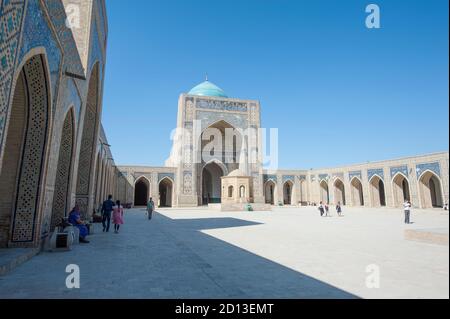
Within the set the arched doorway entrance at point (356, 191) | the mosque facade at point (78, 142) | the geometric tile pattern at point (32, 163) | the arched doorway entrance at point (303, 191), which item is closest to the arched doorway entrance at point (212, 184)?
the mosque facade at point (78, 142)

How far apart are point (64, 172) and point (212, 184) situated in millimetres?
22991

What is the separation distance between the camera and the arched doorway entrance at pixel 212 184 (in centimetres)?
2901

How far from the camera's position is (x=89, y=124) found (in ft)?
33.3

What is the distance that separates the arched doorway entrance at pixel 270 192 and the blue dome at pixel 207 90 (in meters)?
10.4

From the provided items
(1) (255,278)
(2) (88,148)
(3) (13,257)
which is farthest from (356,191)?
(3) (13,257)

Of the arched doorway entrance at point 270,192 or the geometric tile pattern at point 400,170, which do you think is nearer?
the geometric tile pattern at point 400,170

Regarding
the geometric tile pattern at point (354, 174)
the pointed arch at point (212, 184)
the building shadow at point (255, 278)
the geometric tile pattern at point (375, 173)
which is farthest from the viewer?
the pointed arch at point (212, 184)

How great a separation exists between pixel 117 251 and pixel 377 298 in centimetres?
389

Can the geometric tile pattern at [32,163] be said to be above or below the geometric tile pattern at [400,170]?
below

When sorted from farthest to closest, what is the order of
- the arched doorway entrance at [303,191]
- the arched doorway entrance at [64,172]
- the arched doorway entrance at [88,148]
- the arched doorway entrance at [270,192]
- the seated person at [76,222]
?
1. the arched doorway entrance at [270,192]
2. the arched doorway entrance at [303,191]
3. the arched doorway entrance at [88,148]
4. the arched doorway entrance at [64,172]
5. the seated person at [76,222]

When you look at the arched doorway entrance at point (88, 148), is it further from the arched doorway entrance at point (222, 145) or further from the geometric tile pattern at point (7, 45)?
the arched doorway entrance at point (222, 145)

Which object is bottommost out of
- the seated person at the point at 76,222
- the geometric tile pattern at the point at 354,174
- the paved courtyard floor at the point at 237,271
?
the paved courtyard floor at the point at 237,271
